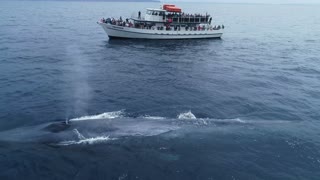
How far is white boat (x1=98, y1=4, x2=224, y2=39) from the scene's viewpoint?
3974 inches

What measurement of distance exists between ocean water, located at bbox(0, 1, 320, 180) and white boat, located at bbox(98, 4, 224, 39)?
25507 mm

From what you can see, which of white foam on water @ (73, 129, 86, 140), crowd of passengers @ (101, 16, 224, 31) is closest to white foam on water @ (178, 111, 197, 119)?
white foam on water @ (73, 129, 86, 140)

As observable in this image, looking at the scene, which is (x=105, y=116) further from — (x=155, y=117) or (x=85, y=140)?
(x=85, y=140)

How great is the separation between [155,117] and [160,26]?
72.3m

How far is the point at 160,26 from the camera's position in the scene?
107m

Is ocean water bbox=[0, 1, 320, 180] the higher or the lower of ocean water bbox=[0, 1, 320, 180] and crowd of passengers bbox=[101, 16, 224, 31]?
the lower

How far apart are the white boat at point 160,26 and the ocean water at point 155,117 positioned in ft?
83.7

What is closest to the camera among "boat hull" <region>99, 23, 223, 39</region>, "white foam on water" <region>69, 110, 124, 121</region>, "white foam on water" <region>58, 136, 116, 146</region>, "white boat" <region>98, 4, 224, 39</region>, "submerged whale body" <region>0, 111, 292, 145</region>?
"white foam on water" <region>58, 136, 116, 146</region>

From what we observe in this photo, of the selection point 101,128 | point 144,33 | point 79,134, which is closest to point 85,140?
point 79,134

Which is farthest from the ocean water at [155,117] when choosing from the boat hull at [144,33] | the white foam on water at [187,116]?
the boat hull at [144,33]

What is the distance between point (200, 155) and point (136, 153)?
6.38 meters

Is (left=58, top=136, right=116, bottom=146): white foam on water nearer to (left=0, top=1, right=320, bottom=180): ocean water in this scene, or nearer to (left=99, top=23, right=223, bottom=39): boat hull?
(left=0, top=1, right=320, bottom=180): ocean water

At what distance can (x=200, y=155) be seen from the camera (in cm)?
3066

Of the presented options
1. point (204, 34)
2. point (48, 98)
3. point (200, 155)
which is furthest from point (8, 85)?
point (204, 34)
